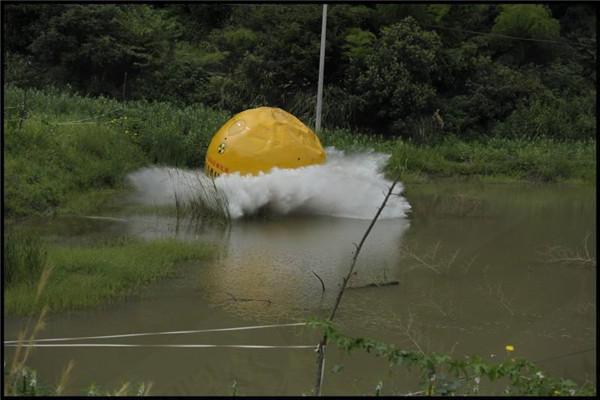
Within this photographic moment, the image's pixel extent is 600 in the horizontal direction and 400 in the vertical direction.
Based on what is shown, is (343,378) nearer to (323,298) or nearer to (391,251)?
(323,298)

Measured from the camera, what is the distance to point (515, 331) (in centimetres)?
631

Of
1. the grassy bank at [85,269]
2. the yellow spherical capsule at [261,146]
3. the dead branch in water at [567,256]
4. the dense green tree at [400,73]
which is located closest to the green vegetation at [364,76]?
the dense green tree at [400,73]

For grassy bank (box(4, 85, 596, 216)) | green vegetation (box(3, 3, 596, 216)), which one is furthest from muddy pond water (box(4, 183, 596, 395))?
green vegetation (box(3, 3, 596, 216))

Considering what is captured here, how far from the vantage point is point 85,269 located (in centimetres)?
723

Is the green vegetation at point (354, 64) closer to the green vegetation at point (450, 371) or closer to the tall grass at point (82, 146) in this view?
the tall grass at point (82, 146)

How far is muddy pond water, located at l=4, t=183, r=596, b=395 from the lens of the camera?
5.22 metres

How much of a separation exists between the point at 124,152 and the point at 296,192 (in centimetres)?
366

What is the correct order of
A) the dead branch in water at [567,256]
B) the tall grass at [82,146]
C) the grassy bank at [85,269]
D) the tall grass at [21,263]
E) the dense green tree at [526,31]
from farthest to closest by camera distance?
the dense green tree at [526,31] → the tall grass at [82,146] → the dead branch in water at [567,256] → the tall grass at [21,263] → the grassy bank at [85,269]

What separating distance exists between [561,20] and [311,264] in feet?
64.5

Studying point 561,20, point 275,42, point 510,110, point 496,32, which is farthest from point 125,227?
point 561,20

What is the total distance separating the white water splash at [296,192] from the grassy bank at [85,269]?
6.24 feet

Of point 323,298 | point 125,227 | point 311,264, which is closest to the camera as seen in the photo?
point 323,298

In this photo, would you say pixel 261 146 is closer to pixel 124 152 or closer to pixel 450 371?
pixel 124 152

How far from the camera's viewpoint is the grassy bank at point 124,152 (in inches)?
423
